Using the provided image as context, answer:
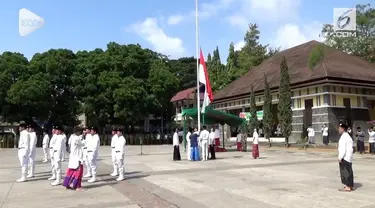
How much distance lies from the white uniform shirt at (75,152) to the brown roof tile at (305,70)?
1690 cm

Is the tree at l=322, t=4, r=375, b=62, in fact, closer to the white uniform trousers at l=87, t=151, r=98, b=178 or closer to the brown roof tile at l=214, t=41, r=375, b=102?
the brown roof tile at l=214, t=41, r=375, b=102

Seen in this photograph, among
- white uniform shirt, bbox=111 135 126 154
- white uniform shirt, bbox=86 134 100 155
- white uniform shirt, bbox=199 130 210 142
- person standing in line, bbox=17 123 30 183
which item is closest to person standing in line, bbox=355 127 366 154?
white uniform shirt, bbox=199 130 210 142

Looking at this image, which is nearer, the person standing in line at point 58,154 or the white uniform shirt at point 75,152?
the white uniform shirt at point 75,152

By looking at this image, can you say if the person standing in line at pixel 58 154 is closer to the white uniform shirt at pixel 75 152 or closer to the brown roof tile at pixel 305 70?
Answer: the white uniform shirt at pixel 75 152

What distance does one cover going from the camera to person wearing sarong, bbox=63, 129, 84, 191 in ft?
37.3

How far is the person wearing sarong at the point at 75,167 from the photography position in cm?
Answer: 1138

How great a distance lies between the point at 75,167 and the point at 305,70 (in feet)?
82.4

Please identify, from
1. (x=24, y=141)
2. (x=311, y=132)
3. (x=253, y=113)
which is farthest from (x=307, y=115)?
(x=24, y=141)

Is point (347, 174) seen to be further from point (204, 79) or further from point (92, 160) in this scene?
point (204, 79)

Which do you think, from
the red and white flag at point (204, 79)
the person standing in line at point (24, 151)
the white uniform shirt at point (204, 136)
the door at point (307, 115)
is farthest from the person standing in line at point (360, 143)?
the person standing in line at point (24, 151)

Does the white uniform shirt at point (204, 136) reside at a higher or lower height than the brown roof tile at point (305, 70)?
lower

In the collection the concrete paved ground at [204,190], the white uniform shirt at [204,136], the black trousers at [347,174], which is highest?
the white uniform shirt at [204,136]

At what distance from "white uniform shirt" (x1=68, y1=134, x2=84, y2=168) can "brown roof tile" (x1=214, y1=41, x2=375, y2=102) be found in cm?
1690

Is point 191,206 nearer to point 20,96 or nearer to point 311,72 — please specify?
point 311,72
